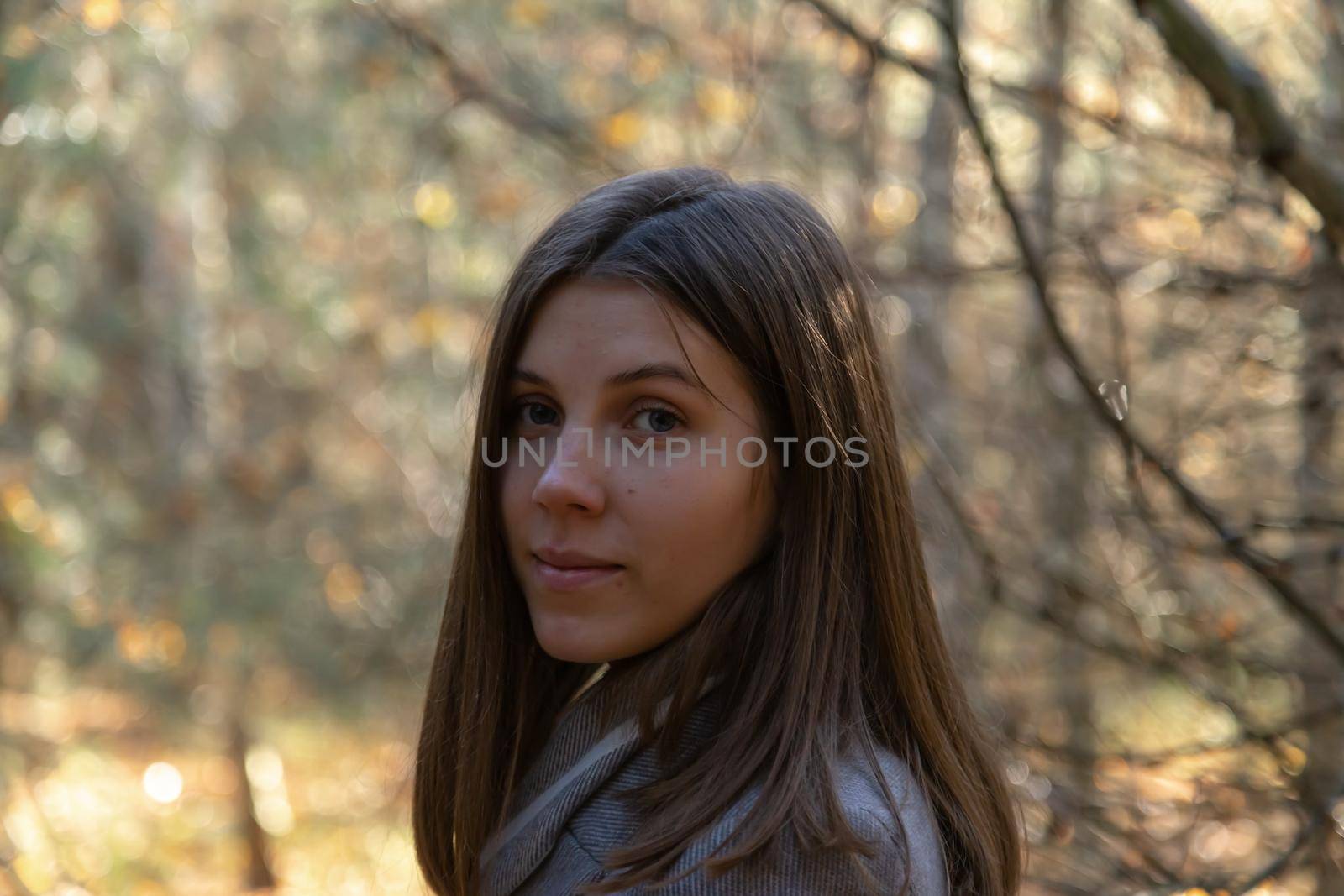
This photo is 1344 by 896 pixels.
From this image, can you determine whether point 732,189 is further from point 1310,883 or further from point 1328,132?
point 1310,883

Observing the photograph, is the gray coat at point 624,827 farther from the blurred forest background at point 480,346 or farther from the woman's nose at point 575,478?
the blurred forest background at point 480,346

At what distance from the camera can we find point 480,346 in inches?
87.8

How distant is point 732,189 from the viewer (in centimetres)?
181

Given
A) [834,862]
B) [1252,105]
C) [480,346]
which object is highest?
[1252,105]

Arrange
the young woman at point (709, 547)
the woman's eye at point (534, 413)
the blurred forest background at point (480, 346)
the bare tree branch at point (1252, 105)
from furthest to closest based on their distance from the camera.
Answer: the blurred forest background at point (480, 346)
the bare tree branch at point (1252, 105)
the woman's eye at point (534, 413)
the young woman at point (709, 547)

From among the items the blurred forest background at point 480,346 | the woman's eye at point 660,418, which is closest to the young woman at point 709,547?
the woman's eye at point 660,418

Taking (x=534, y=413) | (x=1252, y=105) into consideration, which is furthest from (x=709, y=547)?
(x=1252, y=105)

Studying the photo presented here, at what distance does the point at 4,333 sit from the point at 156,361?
3.01 m

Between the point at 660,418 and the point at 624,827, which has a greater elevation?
the point at 660,418

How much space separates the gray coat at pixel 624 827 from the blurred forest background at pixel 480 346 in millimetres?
926

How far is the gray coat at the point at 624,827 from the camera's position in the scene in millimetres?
1430

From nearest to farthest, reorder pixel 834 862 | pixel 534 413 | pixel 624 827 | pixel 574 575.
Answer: pixel 834 862 → pixel 624 827 → pixel 574 575 → pixel 534 413

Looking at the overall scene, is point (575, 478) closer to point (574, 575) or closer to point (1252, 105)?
point (574, 575)

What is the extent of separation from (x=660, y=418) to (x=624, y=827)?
520 millimetres
